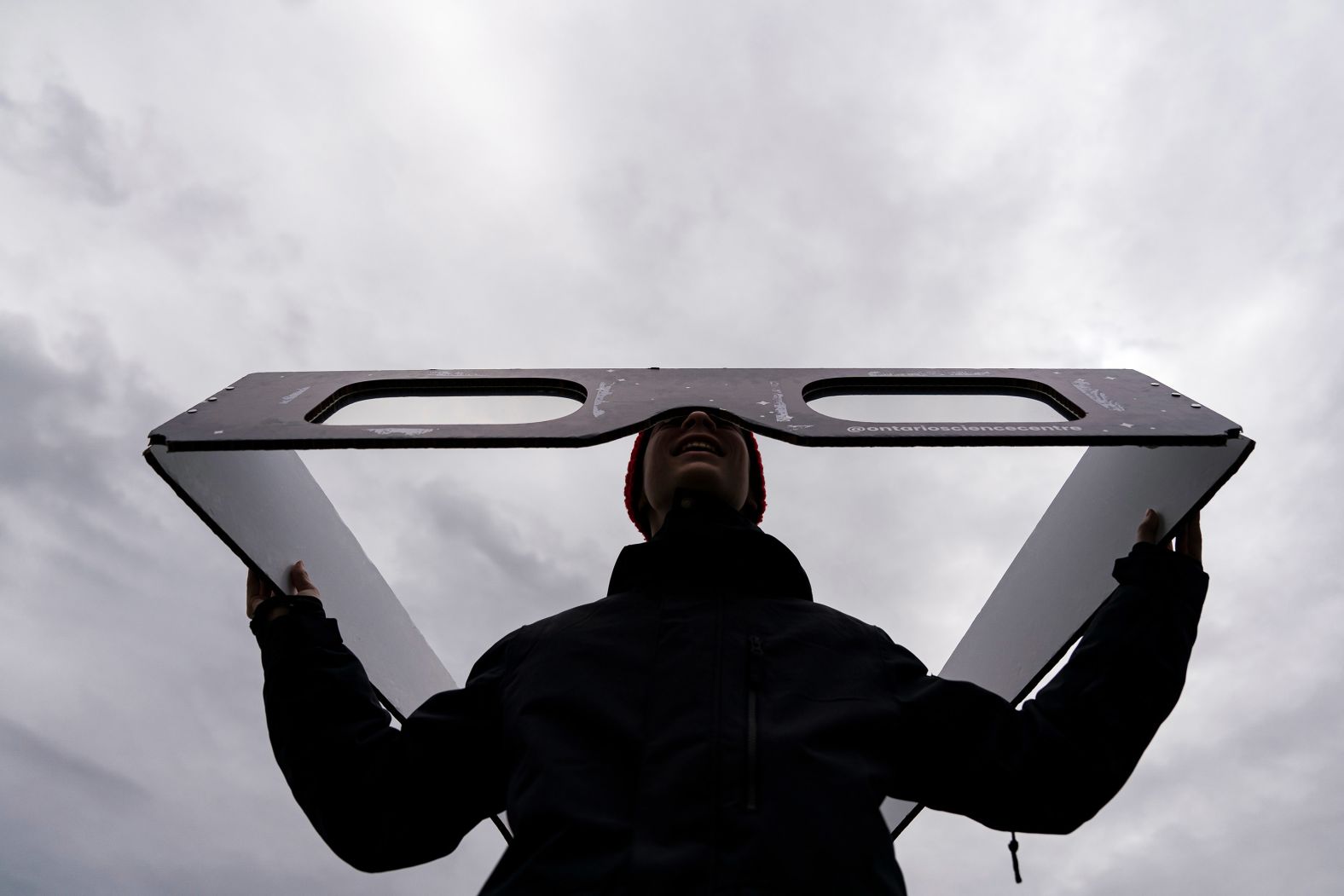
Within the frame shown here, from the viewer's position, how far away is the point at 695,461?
2410 millimetres

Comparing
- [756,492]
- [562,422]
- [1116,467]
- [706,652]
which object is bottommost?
[706,652]

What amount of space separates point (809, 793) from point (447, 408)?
1096 millimetres

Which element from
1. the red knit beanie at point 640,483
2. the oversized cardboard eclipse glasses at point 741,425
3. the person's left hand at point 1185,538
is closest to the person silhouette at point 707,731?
the person's left hand at point 1185,538

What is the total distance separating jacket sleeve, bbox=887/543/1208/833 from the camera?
1777mm

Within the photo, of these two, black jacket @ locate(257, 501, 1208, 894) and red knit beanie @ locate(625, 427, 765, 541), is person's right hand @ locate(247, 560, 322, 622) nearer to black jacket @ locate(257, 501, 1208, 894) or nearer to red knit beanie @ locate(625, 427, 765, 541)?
black jacket @ locate(257, 501, 1208, 894)

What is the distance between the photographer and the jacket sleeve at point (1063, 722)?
1.78 m

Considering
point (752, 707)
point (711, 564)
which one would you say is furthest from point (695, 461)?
point (752, 707)

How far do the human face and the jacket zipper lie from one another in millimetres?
675

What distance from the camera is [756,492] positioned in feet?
10.00

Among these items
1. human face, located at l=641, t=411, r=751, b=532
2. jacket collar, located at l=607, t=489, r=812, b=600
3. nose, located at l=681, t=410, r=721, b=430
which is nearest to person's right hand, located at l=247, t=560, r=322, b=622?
jacket collar, located at l=607, t=489, r=812, b=600

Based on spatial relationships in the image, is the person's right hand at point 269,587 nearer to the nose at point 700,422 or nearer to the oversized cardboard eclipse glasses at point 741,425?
the oversized cardboard eclipse glasses at point 741,425

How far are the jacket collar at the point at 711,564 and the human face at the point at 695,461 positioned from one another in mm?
265

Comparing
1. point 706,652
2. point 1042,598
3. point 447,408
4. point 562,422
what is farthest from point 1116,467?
Answer: point 447,408

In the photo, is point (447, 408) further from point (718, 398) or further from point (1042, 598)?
point (1042, 598)
